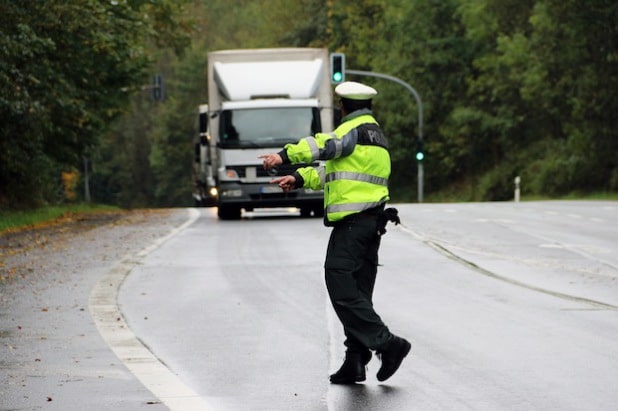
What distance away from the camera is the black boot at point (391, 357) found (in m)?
8.12

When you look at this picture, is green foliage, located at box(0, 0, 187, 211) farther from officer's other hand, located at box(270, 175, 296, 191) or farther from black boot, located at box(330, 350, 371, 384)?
black boot, located at box(330, 350, 371, 384)

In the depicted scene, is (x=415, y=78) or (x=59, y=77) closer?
(x=59, y=77)

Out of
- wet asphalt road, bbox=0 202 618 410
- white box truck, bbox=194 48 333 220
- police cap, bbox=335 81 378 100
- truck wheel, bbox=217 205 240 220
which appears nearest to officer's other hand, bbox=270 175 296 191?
police cap, bbox=335 81 378 100

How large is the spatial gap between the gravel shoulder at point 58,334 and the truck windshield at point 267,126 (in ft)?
22.5

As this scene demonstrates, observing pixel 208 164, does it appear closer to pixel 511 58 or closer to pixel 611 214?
pixel 611 214

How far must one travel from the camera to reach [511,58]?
219ft

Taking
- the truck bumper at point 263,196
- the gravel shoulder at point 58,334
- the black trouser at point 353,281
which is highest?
the black trouser at point 353,281

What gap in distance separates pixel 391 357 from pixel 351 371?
251 mm

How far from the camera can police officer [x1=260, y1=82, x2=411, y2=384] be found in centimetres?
816

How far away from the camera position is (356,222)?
27.1 feet

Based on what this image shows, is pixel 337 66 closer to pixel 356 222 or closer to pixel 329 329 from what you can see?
pixel 329 329

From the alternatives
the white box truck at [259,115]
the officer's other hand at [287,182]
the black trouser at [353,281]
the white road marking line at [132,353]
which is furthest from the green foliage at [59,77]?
the black trouser at [353,281]

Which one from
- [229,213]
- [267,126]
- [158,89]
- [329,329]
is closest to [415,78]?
[158,89]

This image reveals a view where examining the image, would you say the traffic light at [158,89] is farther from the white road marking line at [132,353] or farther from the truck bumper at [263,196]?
the white road marking line at [132,353]
